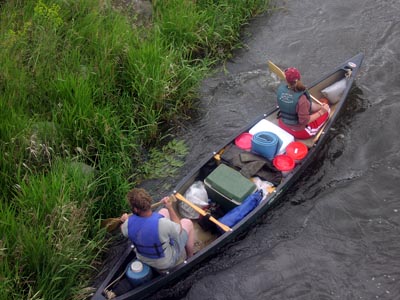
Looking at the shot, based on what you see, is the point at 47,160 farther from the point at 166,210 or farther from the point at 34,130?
the point at 166,210

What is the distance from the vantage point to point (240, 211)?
6.64m

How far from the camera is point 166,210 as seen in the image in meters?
6.50

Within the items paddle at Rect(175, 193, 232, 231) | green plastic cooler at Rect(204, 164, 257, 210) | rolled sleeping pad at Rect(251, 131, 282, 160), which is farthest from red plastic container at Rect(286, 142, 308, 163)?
paddle at Rect(175, 193, 232, 231)

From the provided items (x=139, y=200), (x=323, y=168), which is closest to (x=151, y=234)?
(x=139, y=200)

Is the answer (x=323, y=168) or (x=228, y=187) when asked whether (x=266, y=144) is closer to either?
(x=228, y=187)

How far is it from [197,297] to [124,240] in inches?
51.9

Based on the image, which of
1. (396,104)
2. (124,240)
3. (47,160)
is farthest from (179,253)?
(396,104)

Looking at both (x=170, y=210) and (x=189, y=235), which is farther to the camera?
(x=170, y=210)

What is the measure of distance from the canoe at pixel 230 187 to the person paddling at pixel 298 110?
0.12 m

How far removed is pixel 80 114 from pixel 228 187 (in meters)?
2.41

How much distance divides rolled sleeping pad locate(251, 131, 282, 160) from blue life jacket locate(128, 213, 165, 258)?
7.45 ft

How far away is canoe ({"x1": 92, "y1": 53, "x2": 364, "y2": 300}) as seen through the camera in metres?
6.07

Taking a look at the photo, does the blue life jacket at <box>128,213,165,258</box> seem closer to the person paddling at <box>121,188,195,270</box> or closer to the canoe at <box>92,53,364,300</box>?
the person paddling at <box>121,188,195,270</box>

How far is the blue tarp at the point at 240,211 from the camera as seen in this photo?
6.61 m
